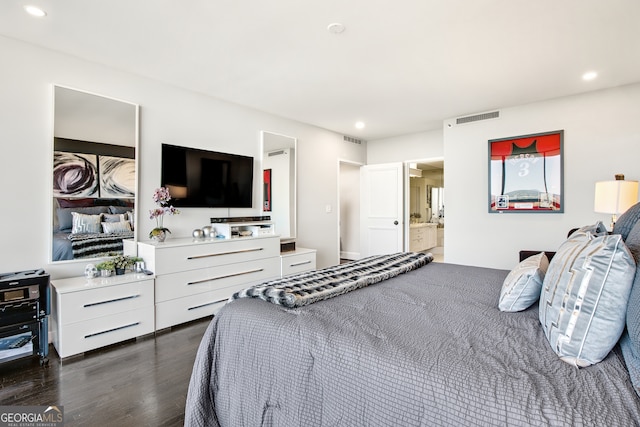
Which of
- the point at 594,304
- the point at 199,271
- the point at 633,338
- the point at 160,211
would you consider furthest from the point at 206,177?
the point at 633,338

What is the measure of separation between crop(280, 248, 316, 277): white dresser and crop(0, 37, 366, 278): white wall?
23.8 inches

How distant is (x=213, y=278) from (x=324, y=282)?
6.62 ft

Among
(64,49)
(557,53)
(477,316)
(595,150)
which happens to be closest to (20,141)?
(64,49)

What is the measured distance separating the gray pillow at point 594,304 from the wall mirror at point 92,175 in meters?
3.55

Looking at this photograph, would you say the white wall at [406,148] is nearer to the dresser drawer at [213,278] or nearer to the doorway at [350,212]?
the doorway at [350,212]

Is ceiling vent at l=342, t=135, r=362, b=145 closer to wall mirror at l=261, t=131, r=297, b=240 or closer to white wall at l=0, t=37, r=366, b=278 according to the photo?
white wall at l=0, t=37, r=366, b=278

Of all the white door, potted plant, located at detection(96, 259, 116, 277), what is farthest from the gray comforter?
the white door

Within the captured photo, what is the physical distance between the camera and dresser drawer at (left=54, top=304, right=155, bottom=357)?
245cm

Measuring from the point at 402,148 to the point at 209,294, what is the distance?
435 centimetres

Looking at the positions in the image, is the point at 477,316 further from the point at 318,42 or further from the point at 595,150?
the point at 595,150

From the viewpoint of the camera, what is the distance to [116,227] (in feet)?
10.4

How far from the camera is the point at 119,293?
2727mm

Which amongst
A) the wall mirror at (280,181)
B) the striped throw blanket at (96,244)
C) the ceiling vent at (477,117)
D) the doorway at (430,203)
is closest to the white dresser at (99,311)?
the striped throw blanket at (96,244)

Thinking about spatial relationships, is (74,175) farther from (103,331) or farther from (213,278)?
(213,278)
